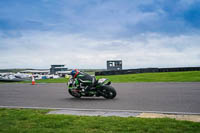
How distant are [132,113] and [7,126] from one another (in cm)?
369

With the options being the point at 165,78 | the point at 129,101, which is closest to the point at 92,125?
the point at 129,101

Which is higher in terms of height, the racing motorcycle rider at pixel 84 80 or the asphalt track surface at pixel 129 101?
the racing motorcycle rider at pixel 84 80

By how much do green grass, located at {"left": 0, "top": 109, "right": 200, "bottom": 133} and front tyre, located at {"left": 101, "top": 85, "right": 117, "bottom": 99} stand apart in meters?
4.57

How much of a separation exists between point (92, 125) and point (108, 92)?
5397 mm

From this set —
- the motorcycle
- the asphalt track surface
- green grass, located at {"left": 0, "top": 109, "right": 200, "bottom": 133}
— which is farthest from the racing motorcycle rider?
green grass, located at {"left": 0, "top": 109, "right": 200, "bottom": 133}

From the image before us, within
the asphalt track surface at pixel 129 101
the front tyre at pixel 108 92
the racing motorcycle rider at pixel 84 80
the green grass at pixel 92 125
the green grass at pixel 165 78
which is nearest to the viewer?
the green grass at pixel 92 125

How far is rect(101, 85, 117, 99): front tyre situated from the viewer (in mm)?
10930

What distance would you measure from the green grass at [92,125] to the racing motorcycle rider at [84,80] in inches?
188

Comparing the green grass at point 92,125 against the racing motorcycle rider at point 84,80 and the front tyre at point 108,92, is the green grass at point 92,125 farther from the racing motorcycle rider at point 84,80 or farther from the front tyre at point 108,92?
the racing motorcycle rider at point 84,80

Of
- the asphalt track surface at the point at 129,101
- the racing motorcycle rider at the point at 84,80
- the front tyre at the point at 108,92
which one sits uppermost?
the racing motorcycle rider at the point at 84,80

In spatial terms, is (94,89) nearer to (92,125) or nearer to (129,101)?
(129,101)

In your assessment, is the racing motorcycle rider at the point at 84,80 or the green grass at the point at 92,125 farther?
the racing motorcycle rider at the point at 84,80

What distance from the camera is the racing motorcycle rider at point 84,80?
11.3 metres

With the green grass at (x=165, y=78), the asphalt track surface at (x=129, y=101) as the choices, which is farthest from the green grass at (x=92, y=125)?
the green grass at (x=165, y=78)
